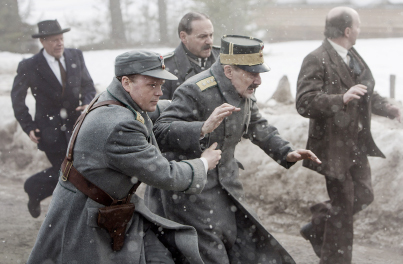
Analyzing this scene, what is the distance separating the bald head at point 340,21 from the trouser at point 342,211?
1.12m

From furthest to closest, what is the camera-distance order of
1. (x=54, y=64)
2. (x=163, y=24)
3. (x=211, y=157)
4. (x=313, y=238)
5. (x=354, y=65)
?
(x=163, y=24)
(x=54, y=64)
(x=313, y=238)
(x=354, y=65)
(x=211, y=157)

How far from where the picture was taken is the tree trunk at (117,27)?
14914mm

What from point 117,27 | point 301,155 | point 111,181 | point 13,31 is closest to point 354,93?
point 301,155

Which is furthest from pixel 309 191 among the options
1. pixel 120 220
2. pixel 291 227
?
pixel 120 220

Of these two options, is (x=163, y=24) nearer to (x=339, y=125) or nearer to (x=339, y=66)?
(x=339, y=66)

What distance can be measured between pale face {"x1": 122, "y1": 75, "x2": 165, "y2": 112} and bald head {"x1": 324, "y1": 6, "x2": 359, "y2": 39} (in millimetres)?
2283

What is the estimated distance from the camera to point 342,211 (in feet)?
15.9

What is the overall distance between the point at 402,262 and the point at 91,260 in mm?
3246

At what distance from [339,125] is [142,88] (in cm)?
232

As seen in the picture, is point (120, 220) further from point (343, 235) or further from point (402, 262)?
point (402, 262)

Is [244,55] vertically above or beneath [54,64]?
above

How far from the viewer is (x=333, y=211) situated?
4871mm

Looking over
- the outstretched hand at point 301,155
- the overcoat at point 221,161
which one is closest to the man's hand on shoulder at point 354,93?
the overcoat at point 221,161

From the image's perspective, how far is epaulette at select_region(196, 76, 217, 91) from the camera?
388 centimetres
